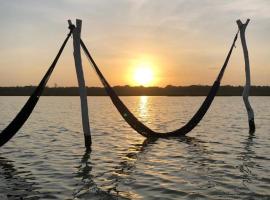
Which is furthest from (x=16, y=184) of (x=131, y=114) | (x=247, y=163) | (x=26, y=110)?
(x=131, y=114)

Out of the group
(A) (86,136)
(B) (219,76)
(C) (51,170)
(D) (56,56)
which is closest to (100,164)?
(C) (51,170)

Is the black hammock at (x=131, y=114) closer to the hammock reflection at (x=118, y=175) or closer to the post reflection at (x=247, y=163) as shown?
the hammock reflection at (x=118, y=175)

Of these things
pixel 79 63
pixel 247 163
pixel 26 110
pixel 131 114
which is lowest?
pixel 247 163

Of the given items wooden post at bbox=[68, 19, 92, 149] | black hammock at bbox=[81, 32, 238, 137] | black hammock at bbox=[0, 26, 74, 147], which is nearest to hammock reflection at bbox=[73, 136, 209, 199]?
black hammock at bbox=[81, 32, 238, 137]

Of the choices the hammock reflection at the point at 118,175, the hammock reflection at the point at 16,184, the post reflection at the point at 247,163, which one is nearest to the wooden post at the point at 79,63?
the hammock reflection at the point at 118,175

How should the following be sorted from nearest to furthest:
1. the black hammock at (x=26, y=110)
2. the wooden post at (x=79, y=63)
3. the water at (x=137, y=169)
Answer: the water at (x=137, y=169)
the black hammock at (x=26, y=110)
the wooden post at (x=79, y=63)

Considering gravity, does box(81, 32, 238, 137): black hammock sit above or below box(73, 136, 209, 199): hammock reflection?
above

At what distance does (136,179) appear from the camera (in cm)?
1156

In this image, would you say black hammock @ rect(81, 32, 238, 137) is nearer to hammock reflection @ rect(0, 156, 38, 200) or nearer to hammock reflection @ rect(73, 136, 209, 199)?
hammock reflection @ rect(73, 136, 209, 199)

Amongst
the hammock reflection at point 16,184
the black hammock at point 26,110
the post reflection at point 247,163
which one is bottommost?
the hammock reflection at point 16,184

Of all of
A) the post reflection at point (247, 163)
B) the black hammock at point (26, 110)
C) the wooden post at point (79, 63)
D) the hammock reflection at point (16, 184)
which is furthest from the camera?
the wooden post at point (79, 63)

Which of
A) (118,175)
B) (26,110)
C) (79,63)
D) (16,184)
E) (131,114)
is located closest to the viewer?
(16,184)

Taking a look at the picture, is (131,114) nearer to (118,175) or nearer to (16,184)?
(118,175)

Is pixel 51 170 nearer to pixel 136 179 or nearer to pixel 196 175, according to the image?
pixel 136 179
